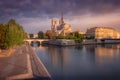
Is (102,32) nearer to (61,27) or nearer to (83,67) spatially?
(61,27)

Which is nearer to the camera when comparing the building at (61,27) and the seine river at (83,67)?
the seine river at (83,67)

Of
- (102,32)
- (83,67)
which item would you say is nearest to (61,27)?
(102,32)

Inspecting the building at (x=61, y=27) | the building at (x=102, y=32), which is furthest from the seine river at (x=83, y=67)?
the building at (x=61, y=27)

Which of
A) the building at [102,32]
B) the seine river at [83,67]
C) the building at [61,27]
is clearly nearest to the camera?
the seine river at [83,67]

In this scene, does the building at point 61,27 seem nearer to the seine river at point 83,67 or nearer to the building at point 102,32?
the building at point 102,32

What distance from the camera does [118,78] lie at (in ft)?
58.3

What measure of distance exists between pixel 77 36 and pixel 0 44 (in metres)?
74.4

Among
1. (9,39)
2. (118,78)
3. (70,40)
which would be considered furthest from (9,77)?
(70,40)

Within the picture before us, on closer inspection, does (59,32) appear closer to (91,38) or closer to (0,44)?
(91,38)

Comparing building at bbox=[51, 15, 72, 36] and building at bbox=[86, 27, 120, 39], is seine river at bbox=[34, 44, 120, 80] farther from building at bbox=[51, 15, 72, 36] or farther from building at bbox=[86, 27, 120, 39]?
building at bbox=[51, 15, 72, 36]

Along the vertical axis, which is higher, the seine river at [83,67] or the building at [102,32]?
the building at [102,32]

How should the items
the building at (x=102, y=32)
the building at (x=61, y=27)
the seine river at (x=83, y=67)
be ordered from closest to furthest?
1. the seine river at (x=83, y=67)
2. the building at (x=102, y=32)
3. the building at (x=61, y=27)

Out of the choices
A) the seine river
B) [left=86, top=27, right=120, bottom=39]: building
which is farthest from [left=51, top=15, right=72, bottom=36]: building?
the seine river

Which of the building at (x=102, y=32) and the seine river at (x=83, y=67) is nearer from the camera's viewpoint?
the seine river at (x=83, y=67)
